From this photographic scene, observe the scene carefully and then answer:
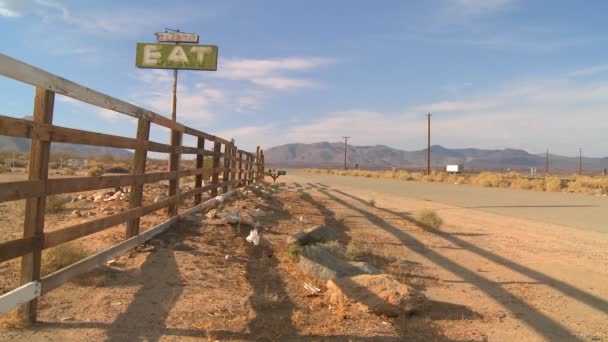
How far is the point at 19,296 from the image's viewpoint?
3.34 meters

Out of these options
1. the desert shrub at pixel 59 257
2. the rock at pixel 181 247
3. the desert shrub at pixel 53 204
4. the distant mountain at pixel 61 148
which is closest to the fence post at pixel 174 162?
the rock at pixel 181 247

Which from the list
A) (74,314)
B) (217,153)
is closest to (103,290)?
(74,314)

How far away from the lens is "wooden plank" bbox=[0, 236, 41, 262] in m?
3.20

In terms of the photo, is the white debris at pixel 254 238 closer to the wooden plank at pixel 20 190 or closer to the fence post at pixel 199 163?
the fence post at pixel 199 163

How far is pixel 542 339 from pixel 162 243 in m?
4.40

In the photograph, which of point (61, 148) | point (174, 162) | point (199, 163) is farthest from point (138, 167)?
point (61, 148)

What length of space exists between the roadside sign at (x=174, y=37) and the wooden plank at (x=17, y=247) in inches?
408

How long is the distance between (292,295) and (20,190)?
8.56ft

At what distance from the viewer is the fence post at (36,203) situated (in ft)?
11.5

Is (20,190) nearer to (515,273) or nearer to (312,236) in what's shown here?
(312,236)

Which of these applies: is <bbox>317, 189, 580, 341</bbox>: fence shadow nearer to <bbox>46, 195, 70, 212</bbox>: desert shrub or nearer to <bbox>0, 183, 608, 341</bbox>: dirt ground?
<bbox>0, 183, 608, 341</bbox>: dirt ground

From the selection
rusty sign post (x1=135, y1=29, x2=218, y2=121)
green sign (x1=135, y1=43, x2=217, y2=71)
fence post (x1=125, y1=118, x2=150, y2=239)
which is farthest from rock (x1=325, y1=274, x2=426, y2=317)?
green sign (x1=135, y1=43, x2=217, y2=71)

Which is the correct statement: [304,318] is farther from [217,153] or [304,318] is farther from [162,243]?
[217,153]

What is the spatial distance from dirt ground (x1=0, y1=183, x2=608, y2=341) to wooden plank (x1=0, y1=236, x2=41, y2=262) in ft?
1.78
